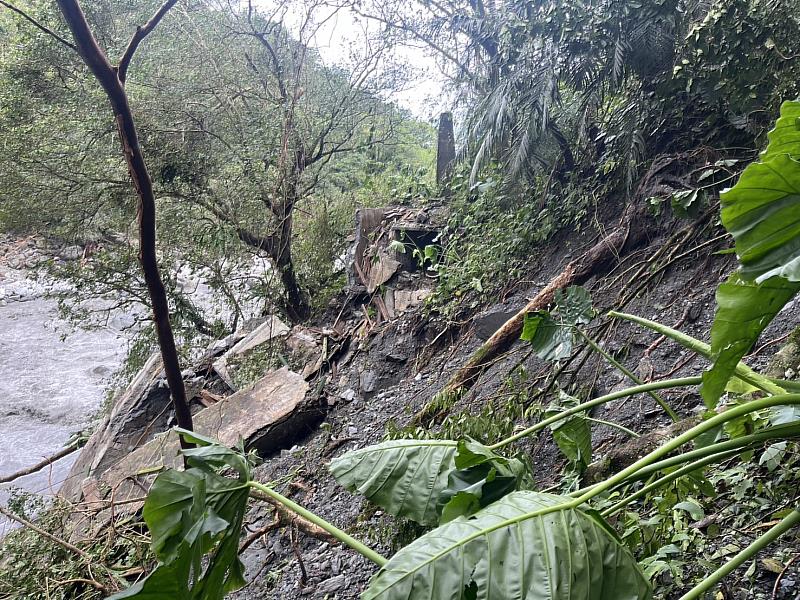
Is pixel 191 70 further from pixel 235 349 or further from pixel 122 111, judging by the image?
pixel 122 111

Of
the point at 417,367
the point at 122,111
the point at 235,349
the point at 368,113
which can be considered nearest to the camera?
the point at 122,111

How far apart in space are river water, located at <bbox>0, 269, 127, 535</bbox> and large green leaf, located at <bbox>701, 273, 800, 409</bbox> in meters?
6.76

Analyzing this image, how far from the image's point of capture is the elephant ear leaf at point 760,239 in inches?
30.3

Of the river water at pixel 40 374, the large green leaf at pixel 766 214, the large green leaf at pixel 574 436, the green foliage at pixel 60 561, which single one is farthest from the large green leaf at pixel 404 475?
the river water at pixel 40 374

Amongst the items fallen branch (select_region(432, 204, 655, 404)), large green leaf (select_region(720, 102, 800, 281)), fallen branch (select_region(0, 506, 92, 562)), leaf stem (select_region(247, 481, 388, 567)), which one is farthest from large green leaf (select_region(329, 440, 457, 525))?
fallen branch (select_region(0, 506, 92, 562))

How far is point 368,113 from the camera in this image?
6.89 meters

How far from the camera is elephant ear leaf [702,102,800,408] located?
0.77 m

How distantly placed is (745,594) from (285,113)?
19.1 feet

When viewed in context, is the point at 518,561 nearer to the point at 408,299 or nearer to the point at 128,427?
the point at 408,299

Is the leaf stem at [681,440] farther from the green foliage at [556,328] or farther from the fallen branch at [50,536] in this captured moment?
the fallen branch at [50,536]

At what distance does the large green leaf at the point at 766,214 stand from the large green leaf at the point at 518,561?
0.43 metres

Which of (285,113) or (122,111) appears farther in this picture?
(285,113)

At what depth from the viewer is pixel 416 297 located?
5094mm

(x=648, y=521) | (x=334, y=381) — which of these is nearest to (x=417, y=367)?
(x=334, y=381)
